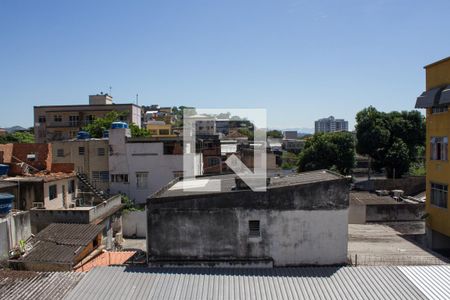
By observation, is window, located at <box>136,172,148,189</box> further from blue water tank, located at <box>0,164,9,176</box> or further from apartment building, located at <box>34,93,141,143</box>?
apartment building, located at <box>34,93,141,143</box>

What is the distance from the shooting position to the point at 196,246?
1565cm

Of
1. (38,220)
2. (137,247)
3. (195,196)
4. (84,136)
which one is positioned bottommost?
(137,247)

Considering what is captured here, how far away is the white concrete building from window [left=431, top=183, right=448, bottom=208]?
62.6ft

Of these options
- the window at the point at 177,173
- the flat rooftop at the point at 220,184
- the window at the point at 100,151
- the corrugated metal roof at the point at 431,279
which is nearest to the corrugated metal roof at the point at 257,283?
the corrugated metal roof at the point at 431,279

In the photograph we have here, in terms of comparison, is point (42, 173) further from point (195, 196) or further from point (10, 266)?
point (195, 196)

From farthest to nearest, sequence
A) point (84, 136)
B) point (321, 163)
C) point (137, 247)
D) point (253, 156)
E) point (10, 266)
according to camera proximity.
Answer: point (321, 163)
point (253, 156)
point (84, 136)
point (137, 247)
point (10, 266)

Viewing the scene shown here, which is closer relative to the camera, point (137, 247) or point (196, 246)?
point (196, 246)

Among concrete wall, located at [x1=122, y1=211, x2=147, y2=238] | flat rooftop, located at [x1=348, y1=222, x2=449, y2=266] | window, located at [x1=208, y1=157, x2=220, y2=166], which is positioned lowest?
concrete wall, located at [x1=122, y1=211, x2=147, y2=238]

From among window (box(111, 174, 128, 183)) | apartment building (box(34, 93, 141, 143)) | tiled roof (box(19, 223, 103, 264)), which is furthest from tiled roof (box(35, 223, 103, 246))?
apartment building (box(34, 93, 141, 143))

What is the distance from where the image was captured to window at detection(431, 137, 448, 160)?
840 inches

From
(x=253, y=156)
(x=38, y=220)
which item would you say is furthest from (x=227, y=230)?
(x=253, y=156)

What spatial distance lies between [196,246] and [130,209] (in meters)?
16.9

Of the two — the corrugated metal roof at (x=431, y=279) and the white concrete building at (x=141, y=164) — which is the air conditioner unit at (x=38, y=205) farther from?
the corrugated metal roof at (x=431, y=279)

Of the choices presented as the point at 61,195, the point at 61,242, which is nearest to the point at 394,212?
the point at 61,242
